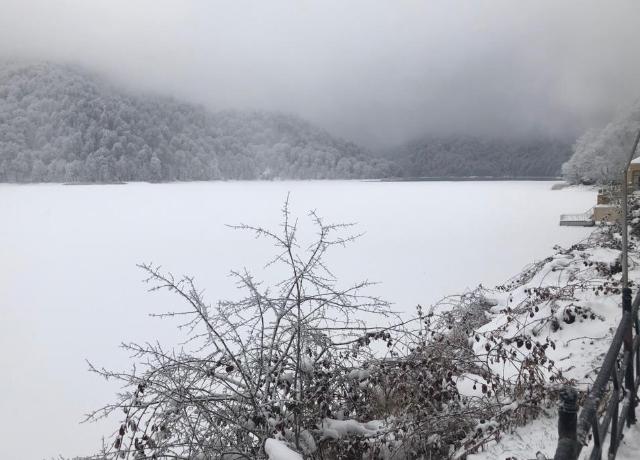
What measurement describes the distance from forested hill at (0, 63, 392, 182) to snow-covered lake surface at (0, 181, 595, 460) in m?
88.1

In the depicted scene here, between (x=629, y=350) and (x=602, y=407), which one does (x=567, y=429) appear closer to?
(x=629, y=350)

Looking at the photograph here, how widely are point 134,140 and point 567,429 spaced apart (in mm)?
148804

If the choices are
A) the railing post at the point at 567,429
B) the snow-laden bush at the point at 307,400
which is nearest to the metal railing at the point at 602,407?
the railing post at the point at 567,429

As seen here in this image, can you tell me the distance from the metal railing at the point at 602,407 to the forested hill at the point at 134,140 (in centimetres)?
12531

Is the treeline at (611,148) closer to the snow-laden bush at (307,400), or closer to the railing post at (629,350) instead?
the snow-laden bush at (307,400)

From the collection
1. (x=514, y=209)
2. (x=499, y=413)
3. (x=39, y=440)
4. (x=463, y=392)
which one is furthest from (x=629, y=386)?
(x=514, y=209)

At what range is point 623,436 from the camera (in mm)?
3184

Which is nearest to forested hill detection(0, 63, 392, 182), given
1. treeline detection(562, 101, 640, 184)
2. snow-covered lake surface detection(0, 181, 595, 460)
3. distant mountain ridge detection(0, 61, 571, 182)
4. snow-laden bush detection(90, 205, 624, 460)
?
distant mountain ridge detection(0, 61, 571, 182)

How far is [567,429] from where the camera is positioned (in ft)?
5.87

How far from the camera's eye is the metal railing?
177 cm

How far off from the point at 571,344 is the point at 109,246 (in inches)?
938

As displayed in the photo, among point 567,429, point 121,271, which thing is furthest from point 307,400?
point 121,271

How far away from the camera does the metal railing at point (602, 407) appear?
1773mm

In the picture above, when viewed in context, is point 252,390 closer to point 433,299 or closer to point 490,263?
point 433,299
